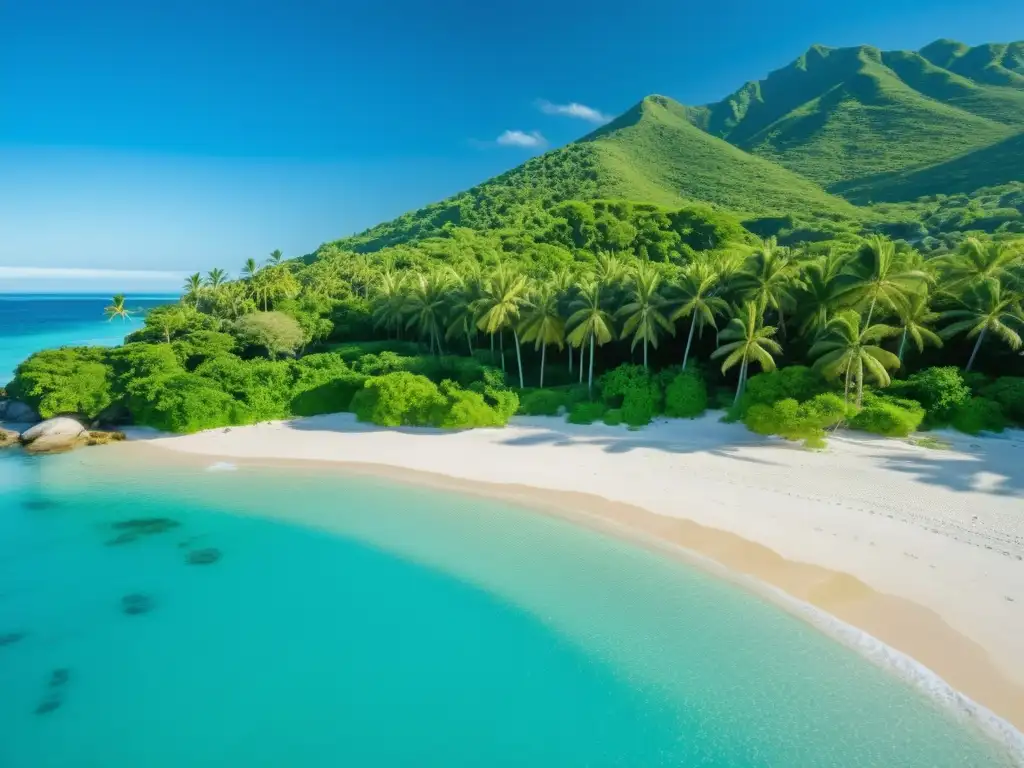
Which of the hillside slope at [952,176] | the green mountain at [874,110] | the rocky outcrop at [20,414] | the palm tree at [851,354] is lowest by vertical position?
the rocky outcrop at [20,414]

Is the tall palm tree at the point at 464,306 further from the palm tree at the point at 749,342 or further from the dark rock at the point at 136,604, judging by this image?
the dark rock at the point at 136,604

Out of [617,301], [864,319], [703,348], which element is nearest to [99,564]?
[617,301]

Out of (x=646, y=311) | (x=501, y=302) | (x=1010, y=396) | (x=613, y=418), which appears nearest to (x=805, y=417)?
(x=613, y=418)

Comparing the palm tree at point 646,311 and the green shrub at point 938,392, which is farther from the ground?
the palm tree at point 646,311

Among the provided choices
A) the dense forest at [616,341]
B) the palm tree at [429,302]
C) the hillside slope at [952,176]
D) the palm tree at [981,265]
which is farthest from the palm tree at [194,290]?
the hillside slope at [952,176]

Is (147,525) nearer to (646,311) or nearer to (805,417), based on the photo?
(646,311)

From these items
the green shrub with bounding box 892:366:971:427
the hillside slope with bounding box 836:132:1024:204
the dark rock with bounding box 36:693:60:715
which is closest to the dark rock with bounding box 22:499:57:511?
the dark rock with bounding box 36:693:60:715
